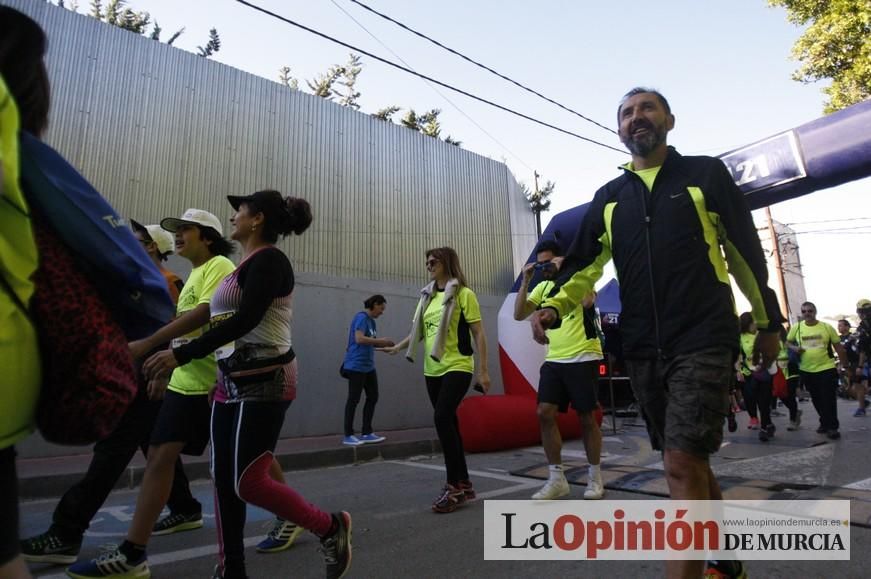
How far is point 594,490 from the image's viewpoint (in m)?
4.14

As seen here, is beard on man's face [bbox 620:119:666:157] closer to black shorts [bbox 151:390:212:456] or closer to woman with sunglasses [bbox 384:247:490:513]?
woman with sunglasses [bbox 384:247:490:513]

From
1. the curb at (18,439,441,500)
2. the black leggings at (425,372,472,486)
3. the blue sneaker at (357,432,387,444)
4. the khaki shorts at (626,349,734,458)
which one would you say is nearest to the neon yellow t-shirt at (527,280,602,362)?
the black leggings at (425,372,472,486)

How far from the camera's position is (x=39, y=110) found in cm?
126

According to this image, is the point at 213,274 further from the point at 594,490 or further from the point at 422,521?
the point at 594,490

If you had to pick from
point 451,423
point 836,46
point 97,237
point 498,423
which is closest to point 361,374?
point 498,423

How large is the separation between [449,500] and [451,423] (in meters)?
0.49

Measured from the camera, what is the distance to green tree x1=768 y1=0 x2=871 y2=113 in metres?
11.3

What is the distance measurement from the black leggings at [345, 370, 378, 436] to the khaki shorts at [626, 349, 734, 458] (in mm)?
5523

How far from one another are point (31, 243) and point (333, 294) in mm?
8144

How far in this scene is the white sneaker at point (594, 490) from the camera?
4102mm

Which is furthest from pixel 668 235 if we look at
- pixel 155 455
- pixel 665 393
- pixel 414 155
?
pixel 414 155

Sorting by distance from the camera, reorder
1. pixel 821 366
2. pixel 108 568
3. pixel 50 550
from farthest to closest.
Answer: pixel 821 366
pixel 50 550
pixel 108 568

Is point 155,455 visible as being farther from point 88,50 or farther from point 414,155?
point 414,155

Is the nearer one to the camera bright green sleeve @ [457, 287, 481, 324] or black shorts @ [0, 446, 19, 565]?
black shorts @ [0, 446, 19, 565]
